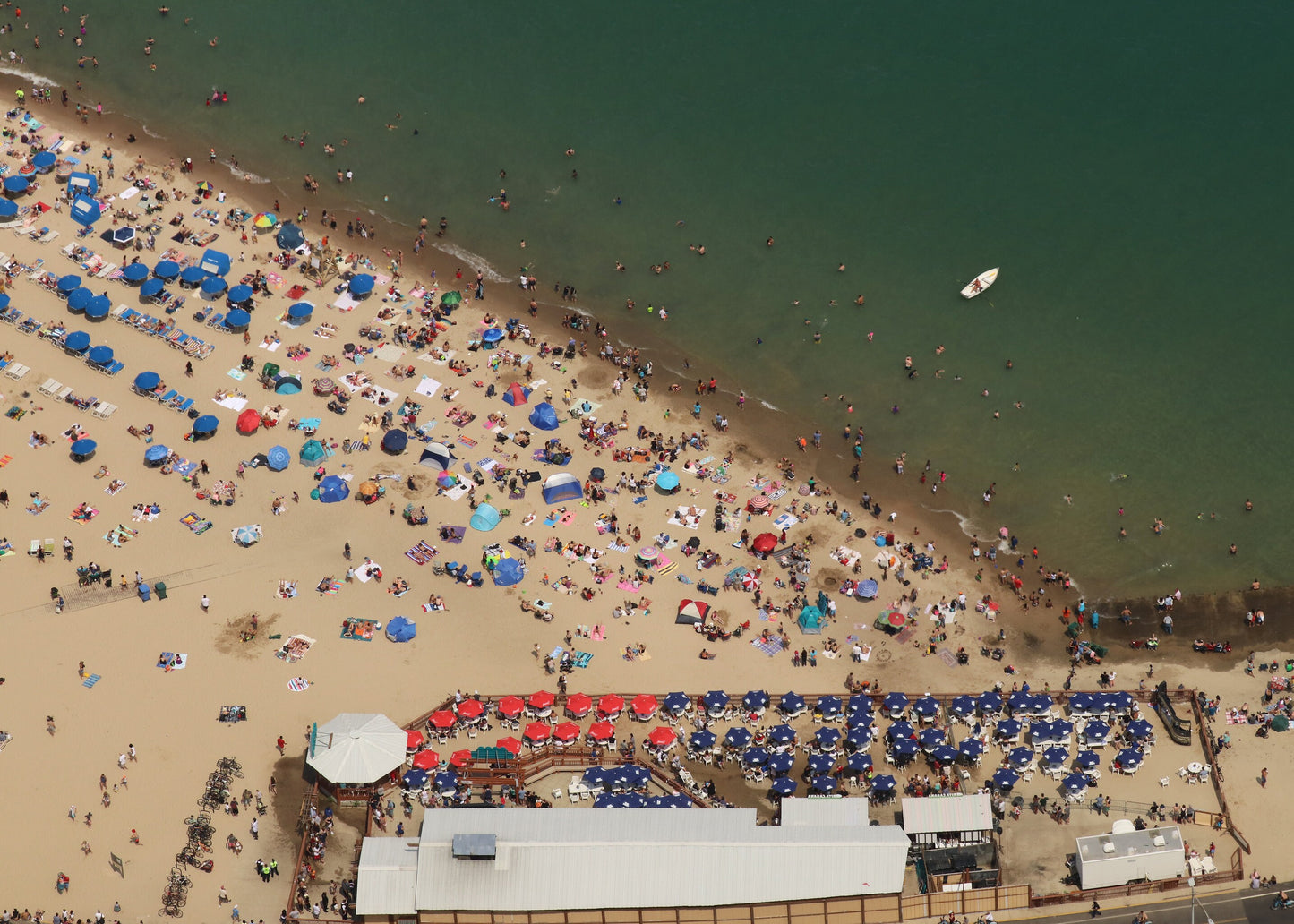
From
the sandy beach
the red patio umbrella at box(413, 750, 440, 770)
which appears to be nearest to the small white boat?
the sandy beach

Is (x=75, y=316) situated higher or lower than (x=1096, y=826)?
higher

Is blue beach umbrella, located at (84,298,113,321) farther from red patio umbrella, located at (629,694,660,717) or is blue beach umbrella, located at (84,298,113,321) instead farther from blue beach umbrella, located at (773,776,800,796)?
blue beach umbrella, located at (773,776,800,796)

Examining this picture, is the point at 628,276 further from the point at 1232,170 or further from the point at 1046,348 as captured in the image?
the point at 1232,170

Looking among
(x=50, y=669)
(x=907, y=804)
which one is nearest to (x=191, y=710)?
(x=50, y=669)

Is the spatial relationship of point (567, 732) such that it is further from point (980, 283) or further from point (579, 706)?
point (980, 283)

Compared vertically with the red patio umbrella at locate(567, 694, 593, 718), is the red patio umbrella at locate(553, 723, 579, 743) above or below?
below

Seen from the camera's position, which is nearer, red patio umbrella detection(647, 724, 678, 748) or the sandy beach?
the sandy beach
